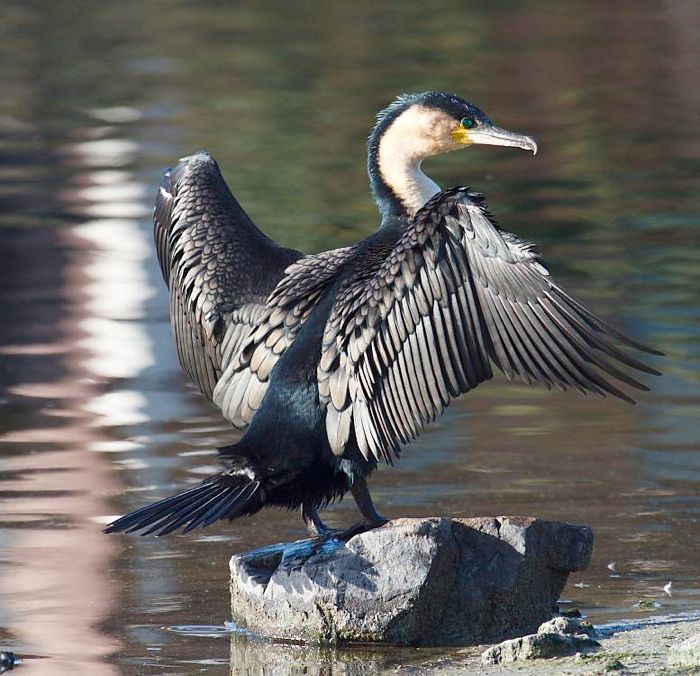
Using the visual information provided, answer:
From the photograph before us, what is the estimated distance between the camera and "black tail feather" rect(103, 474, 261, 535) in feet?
16.8

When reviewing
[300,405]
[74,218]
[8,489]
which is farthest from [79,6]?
[300,405]

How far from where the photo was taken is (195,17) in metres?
23.7

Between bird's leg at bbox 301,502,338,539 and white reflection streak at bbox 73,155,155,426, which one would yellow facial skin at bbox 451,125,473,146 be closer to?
bird's leg at bbox 301,502,338,539

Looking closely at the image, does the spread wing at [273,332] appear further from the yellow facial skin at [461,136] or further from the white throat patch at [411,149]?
the yellow facial skin at [461,136]

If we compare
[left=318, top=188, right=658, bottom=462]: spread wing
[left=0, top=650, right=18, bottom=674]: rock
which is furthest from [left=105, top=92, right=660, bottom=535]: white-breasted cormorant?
[left=0, top=650, right=18, bottom=674]: rock

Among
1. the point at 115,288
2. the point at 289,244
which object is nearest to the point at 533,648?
the point at 115,288

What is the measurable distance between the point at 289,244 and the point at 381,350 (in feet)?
18.3

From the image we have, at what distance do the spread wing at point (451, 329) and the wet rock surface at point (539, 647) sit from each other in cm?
69

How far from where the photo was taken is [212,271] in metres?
6.21

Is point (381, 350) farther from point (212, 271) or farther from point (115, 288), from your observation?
point (115, 288)

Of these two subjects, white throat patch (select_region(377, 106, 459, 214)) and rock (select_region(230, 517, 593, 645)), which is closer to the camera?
rock (select_region(230, 517, 593, 645))

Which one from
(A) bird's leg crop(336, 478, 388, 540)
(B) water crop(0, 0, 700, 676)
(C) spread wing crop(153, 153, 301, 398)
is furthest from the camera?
(C) spread wing crop(153, 153, 301, 398)

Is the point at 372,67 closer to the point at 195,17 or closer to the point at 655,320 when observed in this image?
the point at 195,17

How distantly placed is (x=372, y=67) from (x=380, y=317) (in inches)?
542
